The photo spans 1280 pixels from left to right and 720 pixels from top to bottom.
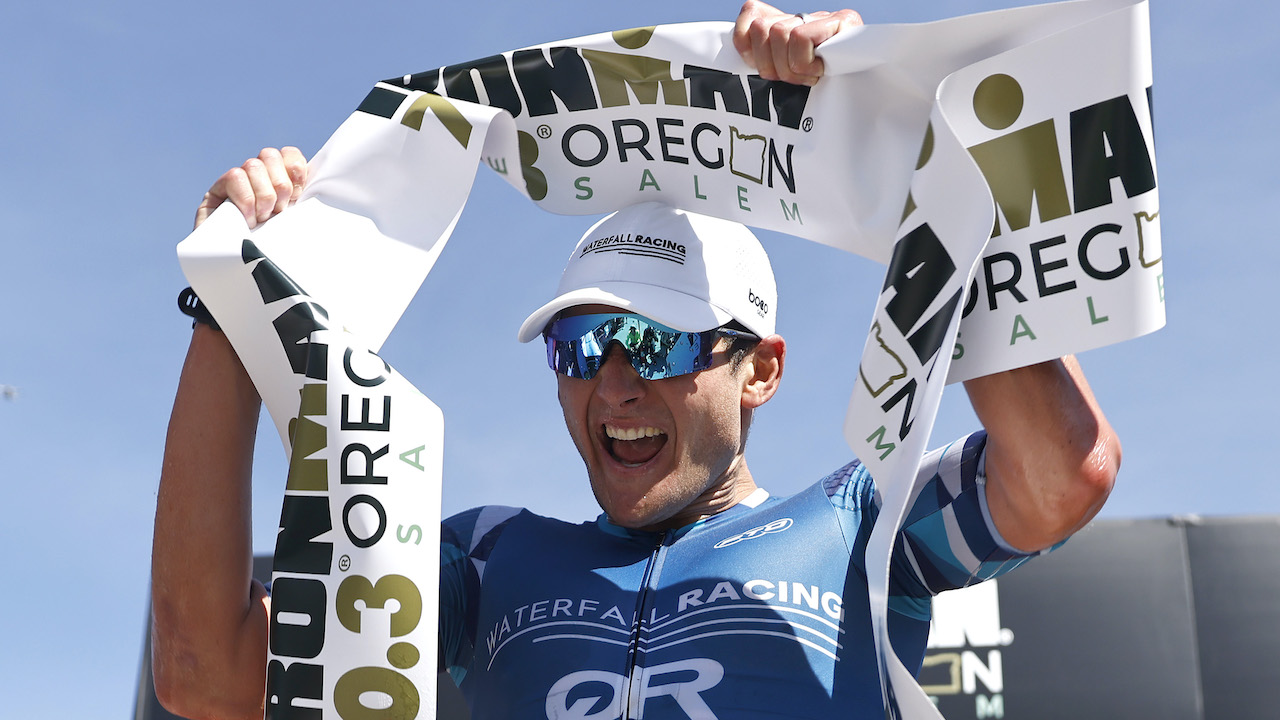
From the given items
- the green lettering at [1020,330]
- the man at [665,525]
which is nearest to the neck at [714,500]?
the man at [665,525]

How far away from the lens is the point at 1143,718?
654 centimetres

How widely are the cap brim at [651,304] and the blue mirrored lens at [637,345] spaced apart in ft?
0.13

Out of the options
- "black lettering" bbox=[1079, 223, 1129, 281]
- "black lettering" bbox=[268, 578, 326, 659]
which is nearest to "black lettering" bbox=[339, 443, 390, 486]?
"black lettering" bbox=[268, 578, 326, 659]

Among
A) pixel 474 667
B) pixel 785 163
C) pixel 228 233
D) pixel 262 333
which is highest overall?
pixel 785 163

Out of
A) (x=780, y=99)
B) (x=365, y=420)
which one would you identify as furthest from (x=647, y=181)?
Result: (x=365, y=420)

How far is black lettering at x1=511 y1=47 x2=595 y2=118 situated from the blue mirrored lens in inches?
24.2

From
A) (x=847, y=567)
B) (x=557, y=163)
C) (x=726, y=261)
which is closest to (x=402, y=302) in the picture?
(x=557, y=163)

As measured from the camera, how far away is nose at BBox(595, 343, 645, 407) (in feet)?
10.6

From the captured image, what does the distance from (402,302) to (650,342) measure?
0.68 m

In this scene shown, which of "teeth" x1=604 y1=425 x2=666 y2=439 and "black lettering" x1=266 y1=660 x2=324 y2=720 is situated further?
"teeth" x1=604 y1=425 x2=666 y2=439

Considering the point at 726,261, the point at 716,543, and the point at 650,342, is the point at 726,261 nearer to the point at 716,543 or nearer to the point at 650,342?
the point at 650,342

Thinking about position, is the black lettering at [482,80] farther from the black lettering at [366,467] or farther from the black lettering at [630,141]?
the black lettering at [366,467]

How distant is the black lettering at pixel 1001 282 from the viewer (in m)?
2.38

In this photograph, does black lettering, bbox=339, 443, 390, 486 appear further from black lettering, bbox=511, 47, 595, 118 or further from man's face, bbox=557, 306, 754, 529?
black lettering, bbox=511, 47, 595, 118
